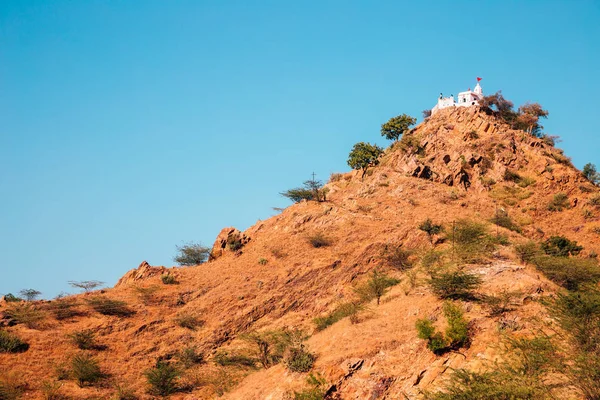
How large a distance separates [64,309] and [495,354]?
87.4ft

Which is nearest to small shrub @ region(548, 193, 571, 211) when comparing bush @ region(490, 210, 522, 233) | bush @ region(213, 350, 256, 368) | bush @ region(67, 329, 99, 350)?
bush @ region(490, 210, 522, 233)

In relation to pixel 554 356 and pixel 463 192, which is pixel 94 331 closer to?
pixel 554 356

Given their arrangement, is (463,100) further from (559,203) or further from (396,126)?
(559,203)

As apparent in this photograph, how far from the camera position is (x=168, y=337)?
108 feet

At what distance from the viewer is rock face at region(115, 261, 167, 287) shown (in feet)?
130

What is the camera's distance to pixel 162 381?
1124 inches

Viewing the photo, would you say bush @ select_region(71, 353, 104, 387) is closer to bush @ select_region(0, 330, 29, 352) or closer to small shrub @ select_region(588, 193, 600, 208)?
bush @ select_region(0, 330, 29, 352)

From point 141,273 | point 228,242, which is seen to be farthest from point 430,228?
point 141,273

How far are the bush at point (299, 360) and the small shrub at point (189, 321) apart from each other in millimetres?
10494

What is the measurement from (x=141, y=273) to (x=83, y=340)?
9292 mm

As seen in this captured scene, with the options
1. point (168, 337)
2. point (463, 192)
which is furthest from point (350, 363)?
point (463, 192)

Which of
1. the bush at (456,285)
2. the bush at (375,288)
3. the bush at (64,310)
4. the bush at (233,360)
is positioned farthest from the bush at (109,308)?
the bush at (456,285)

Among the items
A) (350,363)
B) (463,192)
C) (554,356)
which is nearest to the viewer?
(554,356)

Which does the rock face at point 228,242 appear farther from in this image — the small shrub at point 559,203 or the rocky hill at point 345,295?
the small shrub at point 559,203
